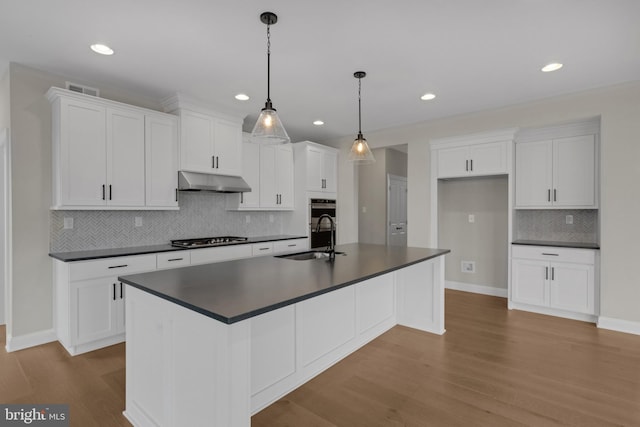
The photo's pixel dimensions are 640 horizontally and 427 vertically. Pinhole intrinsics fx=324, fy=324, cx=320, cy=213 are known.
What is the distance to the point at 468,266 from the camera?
5086 millimetres

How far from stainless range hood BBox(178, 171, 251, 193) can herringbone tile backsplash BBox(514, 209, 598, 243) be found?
148 inches

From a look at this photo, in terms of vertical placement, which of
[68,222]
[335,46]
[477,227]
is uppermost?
[335,46]

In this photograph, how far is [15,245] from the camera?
2955 millimetres

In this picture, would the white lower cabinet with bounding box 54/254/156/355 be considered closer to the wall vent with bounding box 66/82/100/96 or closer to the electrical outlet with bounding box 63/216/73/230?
the electrical outlet with bounding box 63/216/73/230

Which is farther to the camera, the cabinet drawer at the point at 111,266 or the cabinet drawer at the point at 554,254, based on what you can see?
the cabinet drawer at the point at 554,254

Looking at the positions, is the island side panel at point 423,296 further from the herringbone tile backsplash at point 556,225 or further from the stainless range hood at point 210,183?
the stainless range hood at point 210,183

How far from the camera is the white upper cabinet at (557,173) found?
3867mm

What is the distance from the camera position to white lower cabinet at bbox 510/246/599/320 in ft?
12.1

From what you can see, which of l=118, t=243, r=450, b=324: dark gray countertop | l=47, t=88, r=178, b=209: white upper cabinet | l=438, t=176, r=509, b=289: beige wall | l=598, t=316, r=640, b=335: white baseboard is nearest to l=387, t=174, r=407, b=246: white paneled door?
l=438, t=176, r=509, b=289: beige wall

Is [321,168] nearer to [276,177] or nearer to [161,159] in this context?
[276,177]

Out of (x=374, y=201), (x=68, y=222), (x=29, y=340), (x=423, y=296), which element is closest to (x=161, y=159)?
(x=68, y=222)

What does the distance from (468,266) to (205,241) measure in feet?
12.9

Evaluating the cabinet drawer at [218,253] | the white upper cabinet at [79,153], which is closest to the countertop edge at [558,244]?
Answer: the cabinet drawer at [218,253]

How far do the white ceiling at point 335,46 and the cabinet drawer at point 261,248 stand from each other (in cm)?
185
